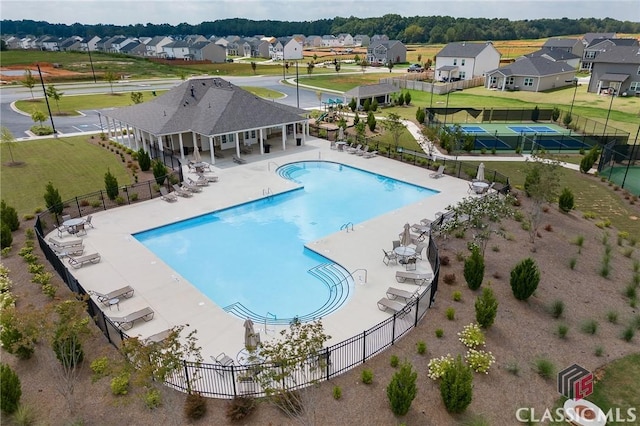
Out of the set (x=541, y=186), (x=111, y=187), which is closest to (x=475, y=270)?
(x=541, y=186)

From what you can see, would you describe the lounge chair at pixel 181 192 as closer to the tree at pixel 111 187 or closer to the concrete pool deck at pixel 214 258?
the concrete pool deck at pixel 214 258

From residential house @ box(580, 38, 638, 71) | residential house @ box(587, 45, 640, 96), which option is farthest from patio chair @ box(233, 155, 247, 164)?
residential house @ box(580, 38, 638, 71)

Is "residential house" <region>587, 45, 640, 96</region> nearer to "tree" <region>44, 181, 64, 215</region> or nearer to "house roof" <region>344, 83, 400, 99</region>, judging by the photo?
"house roof" <region>344, 83, 400, 99</region>

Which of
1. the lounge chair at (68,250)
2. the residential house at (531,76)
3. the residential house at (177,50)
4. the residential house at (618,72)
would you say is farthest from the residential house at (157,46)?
the lounge chair at (68,250)

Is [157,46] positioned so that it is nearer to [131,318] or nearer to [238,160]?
[238,160]

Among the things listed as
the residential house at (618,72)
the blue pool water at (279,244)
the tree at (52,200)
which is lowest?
the blue pool water at (279,244)

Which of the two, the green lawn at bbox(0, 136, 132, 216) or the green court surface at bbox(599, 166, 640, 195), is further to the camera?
the green court surface at bbox(599, 166, 640, 195)
